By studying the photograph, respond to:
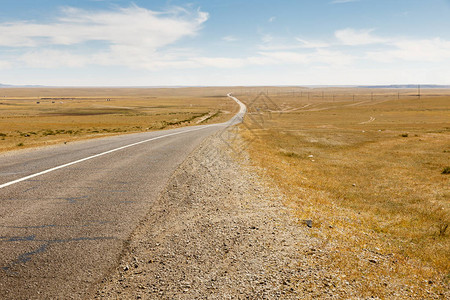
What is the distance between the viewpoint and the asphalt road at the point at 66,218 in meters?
4.04

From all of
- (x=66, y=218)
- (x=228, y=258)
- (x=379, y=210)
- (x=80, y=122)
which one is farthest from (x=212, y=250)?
(x=80, y=122)

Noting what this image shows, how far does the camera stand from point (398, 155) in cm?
2022

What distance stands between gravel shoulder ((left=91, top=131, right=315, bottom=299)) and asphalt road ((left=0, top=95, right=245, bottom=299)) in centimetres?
36

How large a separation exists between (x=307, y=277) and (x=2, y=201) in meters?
6.49

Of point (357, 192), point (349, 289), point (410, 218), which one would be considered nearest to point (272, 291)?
point (349, 289)

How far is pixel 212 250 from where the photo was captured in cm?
492

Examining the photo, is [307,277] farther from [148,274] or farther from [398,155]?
[398,155]

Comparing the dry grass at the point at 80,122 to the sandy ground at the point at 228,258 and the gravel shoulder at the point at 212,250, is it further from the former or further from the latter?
the sandy ground at the point at 228,258

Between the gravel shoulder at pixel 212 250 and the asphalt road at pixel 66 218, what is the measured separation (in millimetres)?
360

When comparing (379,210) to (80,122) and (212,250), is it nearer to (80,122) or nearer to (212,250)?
(212,250)

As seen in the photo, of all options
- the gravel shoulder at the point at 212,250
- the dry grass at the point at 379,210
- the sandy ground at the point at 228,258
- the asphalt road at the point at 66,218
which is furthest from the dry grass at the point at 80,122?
the dry grass at the point at 379,210

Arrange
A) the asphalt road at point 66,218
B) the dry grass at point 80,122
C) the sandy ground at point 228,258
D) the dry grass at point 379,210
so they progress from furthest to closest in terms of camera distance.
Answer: the dry grass at point 80,122, the dry grass at point 379,210, the asphalt road at point 66,218, the sandy ground at point 228,258

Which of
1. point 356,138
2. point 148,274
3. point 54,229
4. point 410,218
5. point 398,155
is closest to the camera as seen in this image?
point 148,274

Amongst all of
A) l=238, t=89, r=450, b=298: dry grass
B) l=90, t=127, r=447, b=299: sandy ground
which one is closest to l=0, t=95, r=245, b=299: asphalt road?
l=90, t=127, r=447, b=299: sandy ground
